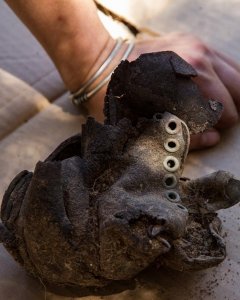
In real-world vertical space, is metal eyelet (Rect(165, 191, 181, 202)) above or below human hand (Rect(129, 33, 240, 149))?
above

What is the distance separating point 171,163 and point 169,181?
30mm

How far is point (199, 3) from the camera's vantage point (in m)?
1.60

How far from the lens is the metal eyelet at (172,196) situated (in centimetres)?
84

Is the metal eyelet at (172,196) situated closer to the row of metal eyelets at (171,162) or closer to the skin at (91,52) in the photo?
the row of metal eyelets at (171,162)

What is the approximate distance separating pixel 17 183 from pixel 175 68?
1.00ft

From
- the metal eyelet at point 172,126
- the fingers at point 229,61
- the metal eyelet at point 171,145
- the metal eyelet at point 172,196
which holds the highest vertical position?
the metal eyelet at point 172,126

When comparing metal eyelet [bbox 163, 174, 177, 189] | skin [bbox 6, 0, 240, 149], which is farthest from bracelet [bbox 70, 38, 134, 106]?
metal eyelet [bbox 163, 174, 177, 189]

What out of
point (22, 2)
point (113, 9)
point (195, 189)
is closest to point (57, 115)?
point (22, 2)

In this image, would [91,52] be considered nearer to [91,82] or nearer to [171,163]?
[91,82]

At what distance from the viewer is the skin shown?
118 centimetres

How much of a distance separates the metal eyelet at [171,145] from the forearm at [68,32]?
414mm

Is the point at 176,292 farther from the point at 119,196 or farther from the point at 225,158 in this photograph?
the point at 225,158

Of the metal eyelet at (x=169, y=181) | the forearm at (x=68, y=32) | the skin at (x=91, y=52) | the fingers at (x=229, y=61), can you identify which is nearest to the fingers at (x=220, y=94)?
the skin at (x=91, y=52)

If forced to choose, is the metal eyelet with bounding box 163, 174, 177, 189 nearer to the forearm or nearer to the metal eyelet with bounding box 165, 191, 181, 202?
the metal eyelet with bounding box 165, 191, 181, 202
